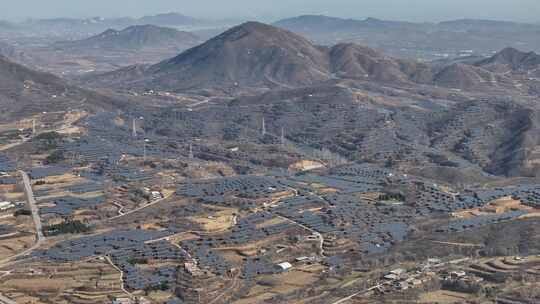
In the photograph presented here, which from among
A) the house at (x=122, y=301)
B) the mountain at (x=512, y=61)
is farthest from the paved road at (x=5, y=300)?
the mountain at (x=512, y=61)

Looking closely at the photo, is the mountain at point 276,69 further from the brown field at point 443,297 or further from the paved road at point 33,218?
the brown field at point 443,297

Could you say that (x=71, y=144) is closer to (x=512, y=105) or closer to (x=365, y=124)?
(x=365, y=124)

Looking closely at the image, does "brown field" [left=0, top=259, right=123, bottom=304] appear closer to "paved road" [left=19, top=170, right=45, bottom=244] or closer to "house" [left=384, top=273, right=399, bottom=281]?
"paved road" [left=19, top=170, right=45, bottom=244]

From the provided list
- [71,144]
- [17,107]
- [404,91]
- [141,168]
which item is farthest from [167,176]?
[404,91]

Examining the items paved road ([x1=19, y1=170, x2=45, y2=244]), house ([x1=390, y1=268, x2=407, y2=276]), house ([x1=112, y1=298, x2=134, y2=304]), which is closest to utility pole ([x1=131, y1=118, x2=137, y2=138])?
paved road ([x1=19, y1=170, x2=45, y2=244])

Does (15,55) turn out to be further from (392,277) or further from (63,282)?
(392,277)
